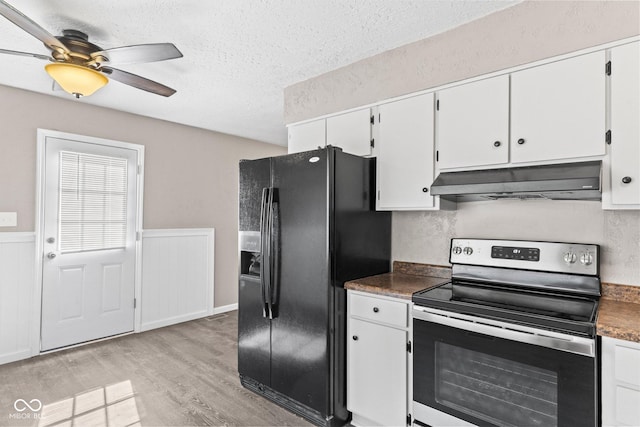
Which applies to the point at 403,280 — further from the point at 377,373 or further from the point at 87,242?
the point at 87,242

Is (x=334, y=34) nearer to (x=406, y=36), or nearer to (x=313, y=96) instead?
(x=406, y=36)

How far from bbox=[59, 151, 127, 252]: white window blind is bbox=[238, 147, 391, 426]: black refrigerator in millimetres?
2015

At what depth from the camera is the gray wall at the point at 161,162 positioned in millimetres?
3170

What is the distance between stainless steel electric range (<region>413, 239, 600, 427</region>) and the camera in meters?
1.39

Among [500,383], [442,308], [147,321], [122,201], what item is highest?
[122,201]

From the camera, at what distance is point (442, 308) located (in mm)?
1726

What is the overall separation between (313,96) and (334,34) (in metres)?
0.72

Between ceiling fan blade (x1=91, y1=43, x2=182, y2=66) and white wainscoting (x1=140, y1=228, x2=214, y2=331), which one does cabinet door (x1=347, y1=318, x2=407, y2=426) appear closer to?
ceiling fan blade (x1=91, y1=43, x2=182, y2=66)

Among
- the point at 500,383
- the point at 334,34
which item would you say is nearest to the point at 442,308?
the point at 500,383

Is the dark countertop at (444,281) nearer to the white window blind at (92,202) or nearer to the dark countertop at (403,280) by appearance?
the dark countertop at (403,280)

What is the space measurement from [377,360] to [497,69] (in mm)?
1855

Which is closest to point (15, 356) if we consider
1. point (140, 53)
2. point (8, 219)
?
point (8, 219)

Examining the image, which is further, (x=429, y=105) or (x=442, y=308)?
(x=429, y=105)

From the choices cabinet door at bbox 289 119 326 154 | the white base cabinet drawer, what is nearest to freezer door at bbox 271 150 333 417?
the white base cabinet drawer
